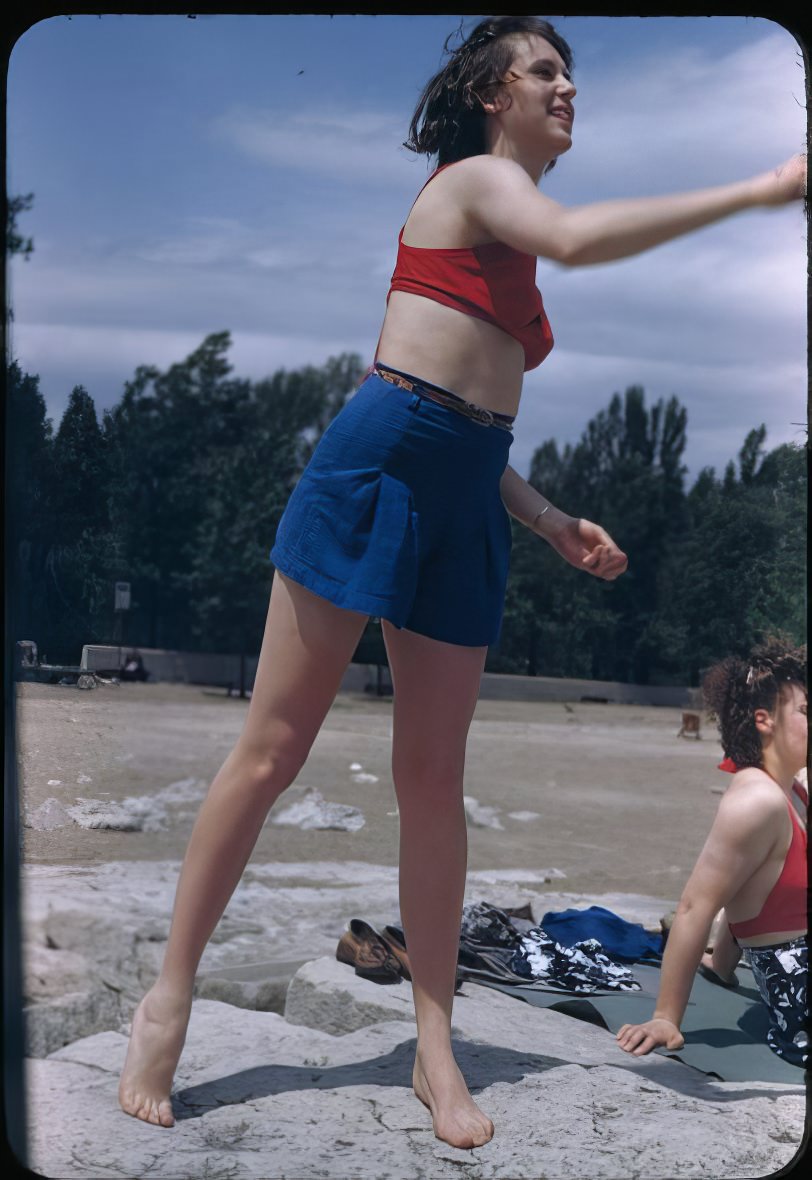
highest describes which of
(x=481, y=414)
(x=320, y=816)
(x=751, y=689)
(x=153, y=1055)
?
(x=481, y=414)

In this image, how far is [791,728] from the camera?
2.48m

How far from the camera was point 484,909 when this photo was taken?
3.38 metres

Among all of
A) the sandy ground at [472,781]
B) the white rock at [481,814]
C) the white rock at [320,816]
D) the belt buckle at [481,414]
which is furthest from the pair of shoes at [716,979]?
the white rock at [481,814]

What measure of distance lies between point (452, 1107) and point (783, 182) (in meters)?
1.48

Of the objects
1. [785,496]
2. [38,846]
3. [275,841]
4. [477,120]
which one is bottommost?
[275,841]

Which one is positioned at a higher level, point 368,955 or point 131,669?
point 131,669

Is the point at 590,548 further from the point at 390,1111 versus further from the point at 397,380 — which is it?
the point at 390,1111

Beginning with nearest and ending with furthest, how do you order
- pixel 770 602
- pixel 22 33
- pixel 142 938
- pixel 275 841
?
pixel 22 33
pixel 770 602
pixel 142 938
pixel 275 841

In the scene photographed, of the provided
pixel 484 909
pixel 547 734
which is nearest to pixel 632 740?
pixel 547 734

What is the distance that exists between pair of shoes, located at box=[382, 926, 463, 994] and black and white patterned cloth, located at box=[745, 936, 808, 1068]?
685mm

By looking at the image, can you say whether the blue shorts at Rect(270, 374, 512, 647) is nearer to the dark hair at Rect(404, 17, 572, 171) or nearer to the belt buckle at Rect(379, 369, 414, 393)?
the belt buckle at Rect(379, 369, 414, 393)

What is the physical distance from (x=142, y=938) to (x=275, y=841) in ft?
6.14

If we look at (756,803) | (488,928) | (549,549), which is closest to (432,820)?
(756,803)

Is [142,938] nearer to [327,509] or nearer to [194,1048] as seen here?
[194,1048]
